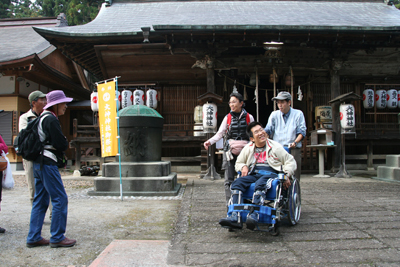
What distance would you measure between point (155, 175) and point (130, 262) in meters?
3.87

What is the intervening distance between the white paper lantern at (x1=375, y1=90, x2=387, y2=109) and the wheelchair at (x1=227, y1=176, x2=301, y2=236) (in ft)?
29.9

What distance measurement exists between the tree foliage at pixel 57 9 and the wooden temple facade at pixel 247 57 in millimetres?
11760

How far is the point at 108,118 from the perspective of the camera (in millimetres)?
6086

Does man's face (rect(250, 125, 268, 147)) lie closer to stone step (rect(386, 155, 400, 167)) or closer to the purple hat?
the purple hat

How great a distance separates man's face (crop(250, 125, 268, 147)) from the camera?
11.6 feet

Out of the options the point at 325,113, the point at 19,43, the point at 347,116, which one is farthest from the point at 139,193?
the point at 19,43

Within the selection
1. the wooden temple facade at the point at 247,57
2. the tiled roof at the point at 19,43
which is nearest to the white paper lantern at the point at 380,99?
the wooden temple facade at the point at 247,57

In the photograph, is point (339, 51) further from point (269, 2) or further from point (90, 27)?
point (90, 27)

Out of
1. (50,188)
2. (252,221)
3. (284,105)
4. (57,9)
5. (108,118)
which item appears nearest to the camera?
(252,221)

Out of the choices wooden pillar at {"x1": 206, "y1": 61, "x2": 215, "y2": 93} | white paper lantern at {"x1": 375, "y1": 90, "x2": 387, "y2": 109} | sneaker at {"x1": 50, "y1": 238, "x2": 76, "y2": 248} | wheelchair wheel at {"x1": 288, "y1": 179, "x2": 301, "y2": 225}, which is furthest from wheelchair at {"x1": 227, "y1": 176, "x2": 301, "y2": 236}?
white paper lantern at {"x1": 375, "y1": 90, "x2": 387, "y2": 109}

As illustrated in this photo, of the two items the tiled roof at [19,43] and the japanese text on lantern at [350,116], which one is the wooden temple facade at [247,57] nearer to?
the japanese text on lantern at [350,116]

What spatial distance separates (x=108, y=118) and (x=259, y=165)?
372 centimetres

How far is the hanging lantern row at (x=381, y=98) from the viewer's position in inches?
419

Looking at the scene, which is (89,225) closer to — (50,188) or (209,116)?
(50,188)
